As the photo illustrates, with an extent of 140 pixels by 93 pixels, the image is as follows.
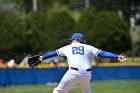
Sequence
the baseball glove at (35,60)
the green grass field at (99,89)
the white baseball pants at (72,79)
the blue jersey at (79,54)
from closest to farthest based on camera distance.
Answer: the white baseball pants at (72,79), the blue jersey at (79,54), the baseball glove at (35,60), the green grass field at (99,89)

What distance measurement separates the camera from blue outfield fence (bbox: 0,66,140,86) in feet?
84.8

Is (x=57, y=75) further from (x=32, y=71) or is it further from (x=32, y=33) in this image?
(x=32, y=33)

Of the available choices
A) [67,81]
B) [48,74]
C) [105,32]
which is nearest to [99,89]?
[48,74]

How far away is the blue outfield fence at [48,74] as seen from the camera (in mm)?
25848

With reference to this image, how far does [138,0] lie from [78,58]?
5632 cm

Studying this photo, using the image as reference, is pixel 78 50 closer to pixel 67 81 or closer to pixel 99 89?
pixel 67 81

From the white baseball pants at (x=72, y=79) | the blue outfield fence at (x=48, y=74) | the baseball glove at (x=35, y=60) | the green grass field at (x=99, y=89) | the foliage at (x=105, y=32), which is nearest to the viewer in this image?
the white baseball pants at (x=72, y=79)

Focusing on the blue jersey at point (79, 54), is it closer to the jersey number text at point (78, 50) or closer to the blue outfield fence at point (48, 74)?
the jersey number text at point (78, 50)

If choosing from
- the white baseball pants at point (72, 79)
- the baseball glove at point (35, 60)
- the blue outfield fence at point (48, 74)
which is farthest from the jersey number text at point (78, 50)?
the blue outfield fence at point (48, 74)

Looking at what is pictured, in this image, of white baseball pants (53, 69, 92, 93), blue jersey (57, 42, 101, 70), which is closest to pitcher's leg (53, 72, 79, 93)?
white baseball pants (53, 69, 92, 93)

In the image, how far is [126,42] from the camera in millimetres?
50500

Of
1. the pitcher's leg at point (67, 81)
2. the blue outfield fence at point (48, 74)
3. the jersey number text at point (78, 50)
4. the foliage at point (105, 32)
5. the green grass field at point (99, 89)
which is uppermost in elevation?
the foliage at point (105, 32)

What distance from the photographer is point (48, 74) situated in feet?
87.0

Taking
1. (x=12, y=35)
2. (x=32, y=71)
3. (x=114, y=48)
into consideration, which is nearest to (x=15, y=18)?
(x=12, y=35)
